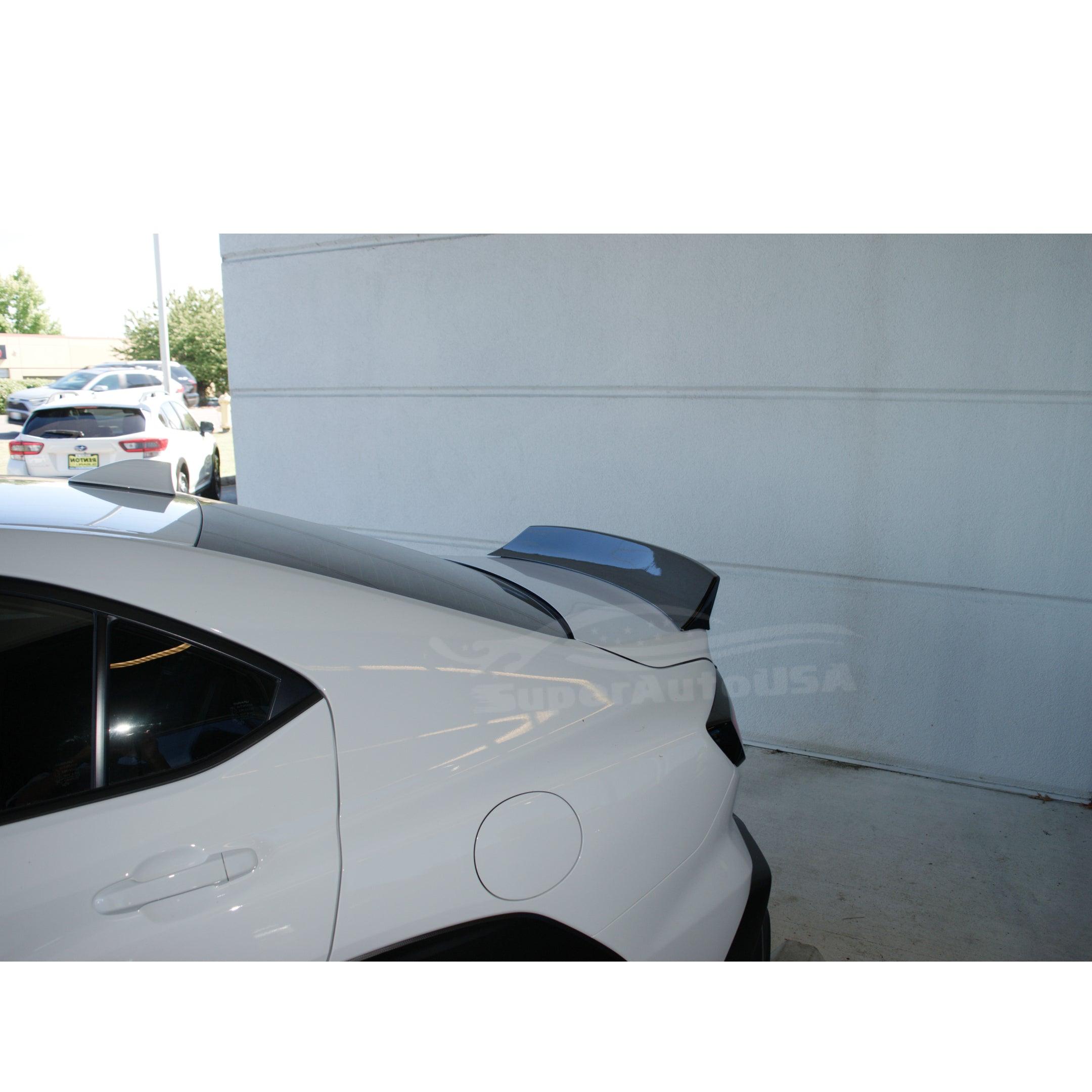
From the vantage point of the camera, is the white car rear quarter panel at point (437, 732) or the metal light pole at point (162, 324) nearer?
the white car rear quarter panel at point (437, 732)

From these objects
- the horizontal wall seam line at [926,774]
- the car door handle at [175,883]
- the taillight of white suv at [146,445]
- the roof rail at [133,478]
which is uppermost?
the roof rail at [133,478]

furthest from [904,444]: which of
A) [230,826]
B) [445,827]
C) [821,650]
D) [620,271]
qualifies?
[230,826]

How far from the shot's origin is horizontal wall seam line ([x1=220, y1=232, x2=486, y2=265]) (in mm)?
4664

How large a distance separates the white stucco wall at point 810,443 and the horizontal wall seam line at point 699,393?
1 cm

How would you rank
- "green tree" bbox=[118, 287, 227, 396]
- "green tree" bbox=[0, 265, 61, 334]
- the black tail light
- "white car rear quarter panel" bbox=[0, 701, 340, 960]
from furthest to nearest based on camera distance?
"green tree" bbox=[0, 265, 61, 334] < "green tree" bbox=[118, 287, 227, 396] < the black tail light < "white car rear quarter panel" bbox=[0, 701, 340, 960]

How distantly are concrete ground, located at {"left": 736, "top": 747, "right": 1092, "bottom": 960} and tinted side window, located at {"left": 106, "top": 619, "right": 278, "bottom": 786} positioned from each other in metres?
2.01

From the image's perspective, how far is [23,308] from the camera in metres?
47.0

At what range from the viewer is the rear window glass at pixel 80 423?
9.50 meters

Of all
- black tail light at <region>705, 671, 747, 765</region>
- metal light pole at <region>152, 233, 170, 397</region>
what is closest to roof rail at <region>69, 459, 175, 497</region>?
black tail light at <region>705, 671, 747, 765</region>

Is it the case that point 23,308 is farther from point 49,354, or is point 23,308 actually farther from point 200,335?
point 200,335

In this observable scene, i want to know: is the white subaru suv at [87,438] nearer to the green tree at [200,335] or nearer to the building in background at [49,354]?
the green tree at [200,335]

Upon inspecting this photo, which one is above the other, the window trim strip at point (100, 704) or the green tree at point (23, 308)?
the green tree at point (23, 308)

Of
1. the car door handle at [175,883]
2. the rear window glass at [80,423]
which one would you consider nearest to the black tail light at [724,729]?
the car door handle at [175,883]

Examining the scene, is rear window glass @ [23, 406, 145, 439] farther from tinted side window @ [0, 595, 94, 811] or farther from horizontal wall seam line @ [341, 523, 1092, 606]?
tinted side window @ [0, 595, 94, 811]
